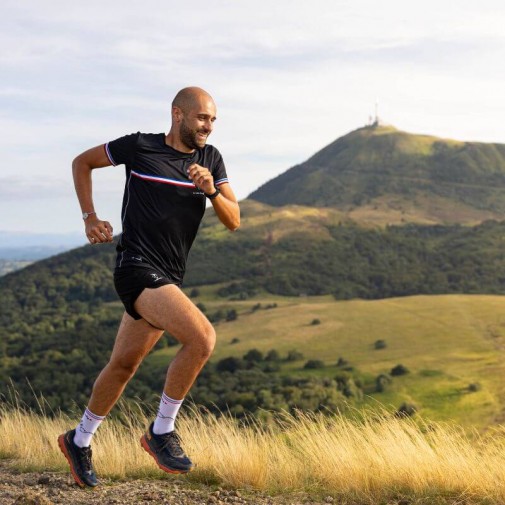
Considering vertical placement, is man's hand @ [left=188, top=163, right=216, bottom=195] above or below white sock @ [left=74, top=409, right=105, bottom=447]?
above

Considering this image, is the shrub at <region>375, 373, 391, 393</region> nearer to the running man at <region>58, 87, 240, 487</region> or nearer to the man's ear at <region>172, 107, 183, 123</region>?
the running man at <region>58, 87, 240, 487</region>

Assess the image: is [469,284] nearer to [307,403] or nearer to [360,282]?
[360,282]

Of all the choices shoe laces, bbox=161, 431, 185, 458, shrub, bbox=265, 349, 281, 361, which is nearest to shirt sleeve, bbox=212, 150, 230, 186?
shoe laces, bbox=161, 431, 185, 458

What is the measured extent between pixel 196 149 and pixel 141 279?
0.96 meters

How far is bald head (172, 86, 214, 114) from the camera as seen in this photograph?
4.70 m

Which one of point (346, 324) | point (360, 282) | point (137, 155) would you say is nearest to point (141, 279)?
point (137, 155)

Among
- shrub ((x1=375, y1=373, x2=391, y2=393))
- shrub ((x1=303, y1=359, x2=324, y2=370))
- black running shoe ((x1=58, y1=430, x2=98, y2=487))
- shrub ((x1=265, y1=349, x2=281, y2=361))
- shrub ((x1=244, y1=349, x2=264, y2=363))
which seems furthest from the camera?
shrub ((x1=265, y1=349, x2=281, y2=361))

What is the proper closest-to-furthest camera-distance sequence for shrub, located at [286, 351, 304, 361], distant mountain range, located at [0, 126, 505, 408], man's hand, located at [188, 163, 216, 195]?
man's hand, located at [188, 163, 216, 195]
shrub, located at [286, 351, 304, 361]
distant mountain range, located at [0, 126, 505, 408]

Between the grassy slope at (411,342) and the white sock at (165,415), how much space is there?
200 feet

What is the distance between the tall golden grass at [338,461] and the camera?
488cm

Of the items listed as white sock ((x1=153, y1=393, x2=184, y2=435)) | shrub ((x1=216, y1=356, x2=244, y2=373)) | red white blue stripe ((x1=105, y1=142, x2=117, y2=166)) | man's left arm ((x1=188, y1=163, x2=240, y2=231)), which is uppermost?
red white blue stripe ((x1=105, y1=142, x2=117, y2=166))

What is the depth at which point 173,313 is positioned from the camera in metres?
4.49

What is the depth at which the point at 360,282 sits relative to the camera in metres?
153

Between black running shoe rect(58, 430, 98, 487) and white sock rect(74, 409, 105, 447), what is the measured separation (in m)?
0.04
